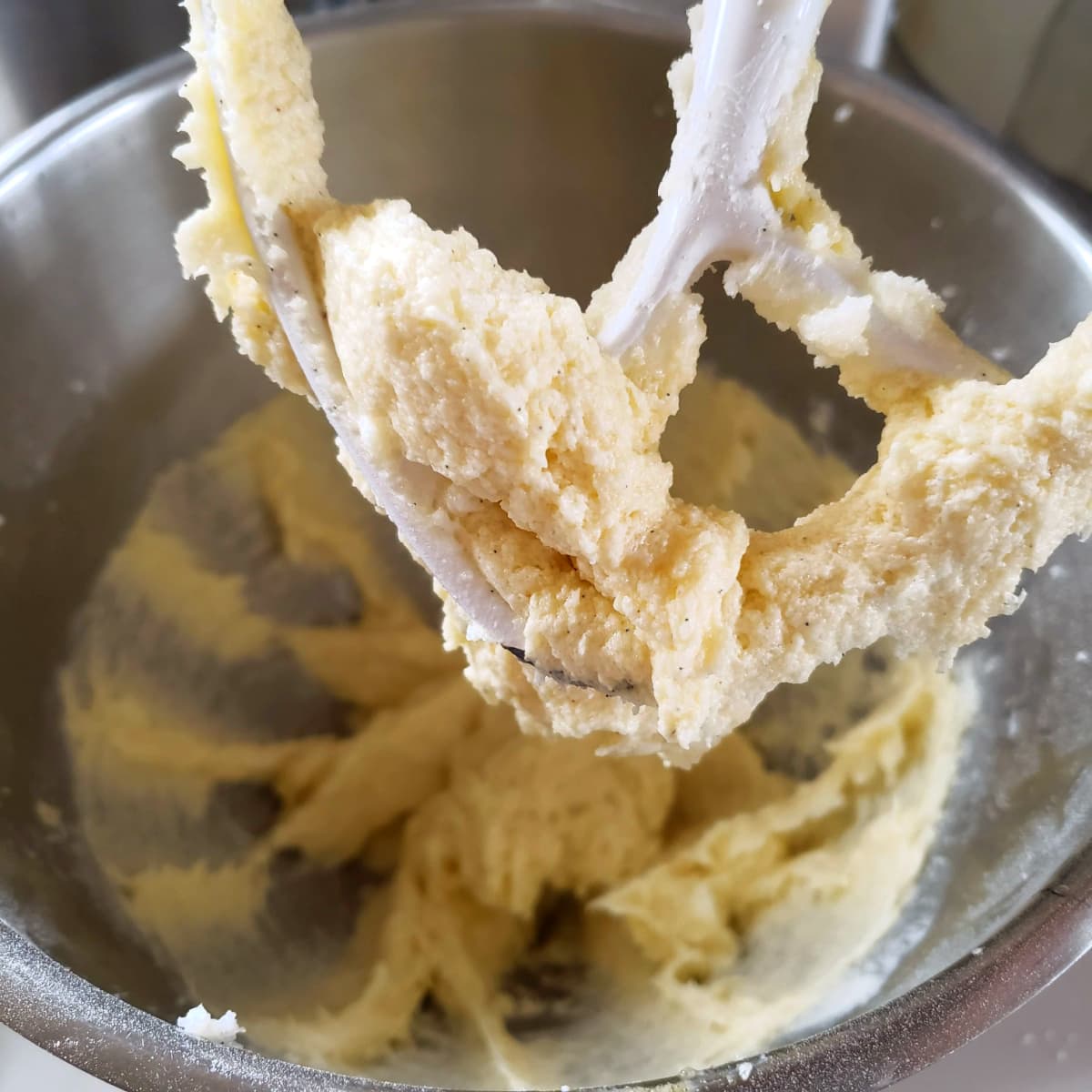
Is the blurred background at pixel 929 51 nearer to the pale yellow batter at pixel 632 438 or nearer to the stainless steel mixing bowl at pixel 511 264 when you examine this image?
the stainless steel mixing bowl at pixel 511 264

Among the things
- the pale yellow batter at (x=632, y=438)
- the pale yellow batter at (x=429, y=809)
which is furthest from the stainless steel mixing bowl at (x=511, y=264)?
the pale yellow batter at (x=632, y=438)

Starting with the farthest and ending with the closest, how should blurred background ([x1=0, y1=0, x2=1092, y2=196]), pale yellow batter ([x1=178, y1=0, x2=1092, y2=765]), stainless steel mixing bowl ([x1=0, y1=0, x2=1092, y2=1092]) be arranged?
blurred background ([x1=0, y1=0, x2=1092, y2=196]) → stainless steel mixing bowl ([x1=0, y1=0, x2=1092, y2=1092]) → pale yellow batter ([x1=178, y1=0, x2=1092, y2=765])

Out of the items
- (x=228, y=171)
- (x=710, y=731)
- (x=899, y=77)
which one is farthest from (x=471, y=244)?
(x=899, y=77)

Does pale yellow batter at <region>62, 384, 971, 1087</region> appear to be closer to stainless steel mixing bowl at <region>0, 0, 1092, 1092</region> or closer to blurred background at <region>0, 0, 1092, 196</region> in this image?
stainless steel mixing bowl at <region>0, 0, 1092, 1092</region>

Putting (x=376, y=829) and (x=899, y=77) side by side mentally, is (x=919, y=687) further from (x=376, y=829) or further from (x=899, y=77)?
(x=899, y=77)

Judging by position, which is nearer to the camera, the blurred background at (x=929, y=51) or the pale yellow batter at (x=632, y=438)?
the pale yellow batter at (x=632, y=438)

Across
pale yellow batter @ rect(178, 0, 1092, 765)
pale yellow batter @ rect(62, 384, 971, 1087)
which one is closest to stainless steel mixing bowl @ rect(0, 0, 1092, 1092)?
pale yellow batter @ rect(62, 384, 971, 1087)
